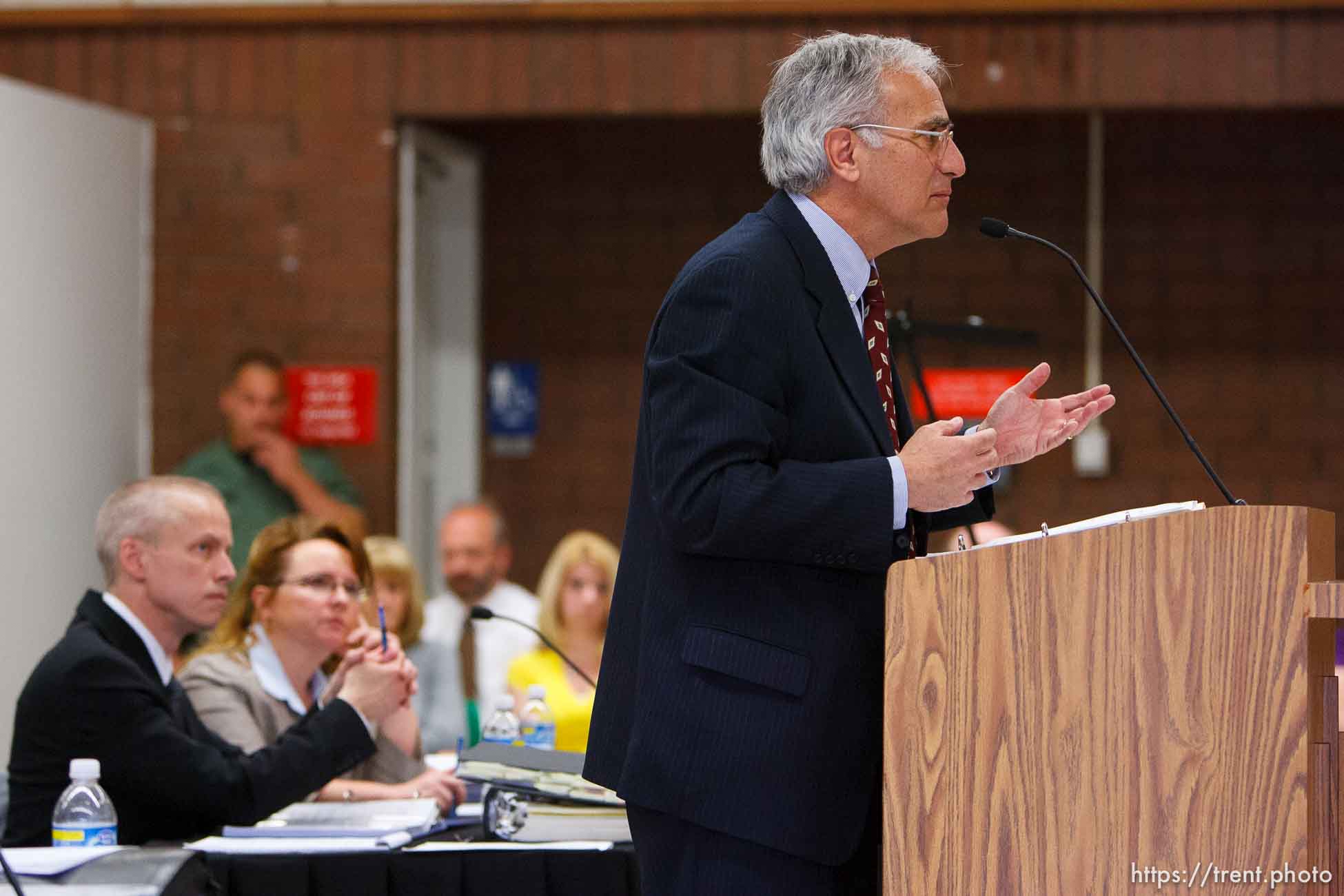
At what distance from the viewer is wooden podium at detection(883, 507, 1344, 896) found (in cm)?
156

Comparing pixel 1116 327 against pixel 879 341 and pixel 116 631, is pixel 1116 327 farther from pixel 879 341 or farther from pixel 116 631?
pixel 116 631

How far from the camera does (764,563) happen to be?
180 cm

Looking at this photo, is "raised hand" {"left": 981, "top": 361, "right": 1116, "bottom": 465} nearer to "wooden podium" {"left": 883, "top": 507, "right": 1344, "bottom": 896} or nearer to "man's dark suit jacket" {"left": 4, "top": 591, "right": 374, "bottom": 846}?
"wooden podium" {"left": 883, "top": 507, "right": 1344, "bottom": 896}

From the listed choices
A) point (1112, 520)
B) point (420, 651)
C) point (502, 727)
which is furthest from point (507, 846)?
point (420, 651)

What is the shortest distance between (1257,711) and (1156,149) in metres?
5.01

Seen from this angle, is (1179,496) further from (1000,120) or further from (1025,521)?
(1000,120)

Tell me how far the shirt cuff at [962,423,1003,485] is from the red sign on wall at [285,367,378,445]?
12.6 ft

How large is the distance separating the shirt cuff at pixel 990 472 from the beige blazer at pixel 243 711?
1.58 m

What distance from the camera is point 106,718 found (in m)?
2.73

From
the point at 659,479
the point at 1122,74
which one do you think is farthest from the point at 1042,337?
the point at 659,479

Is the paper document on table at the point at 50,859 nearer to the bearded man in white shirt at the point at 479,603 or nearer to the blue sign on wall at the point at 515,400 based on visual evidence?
the bearded man in white shirt at the point at 479,603

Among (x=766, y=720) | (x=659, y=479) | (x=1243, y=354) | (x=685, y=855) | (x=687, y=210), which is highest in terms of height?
(x=687, y=210)

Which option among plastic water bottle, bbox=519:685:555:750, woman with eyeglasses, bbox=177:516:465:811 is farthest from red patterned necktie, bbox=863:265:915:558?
woman with eyeglasses, bbox=177:516:465:811

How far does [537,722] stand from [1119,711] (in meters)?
1.94
